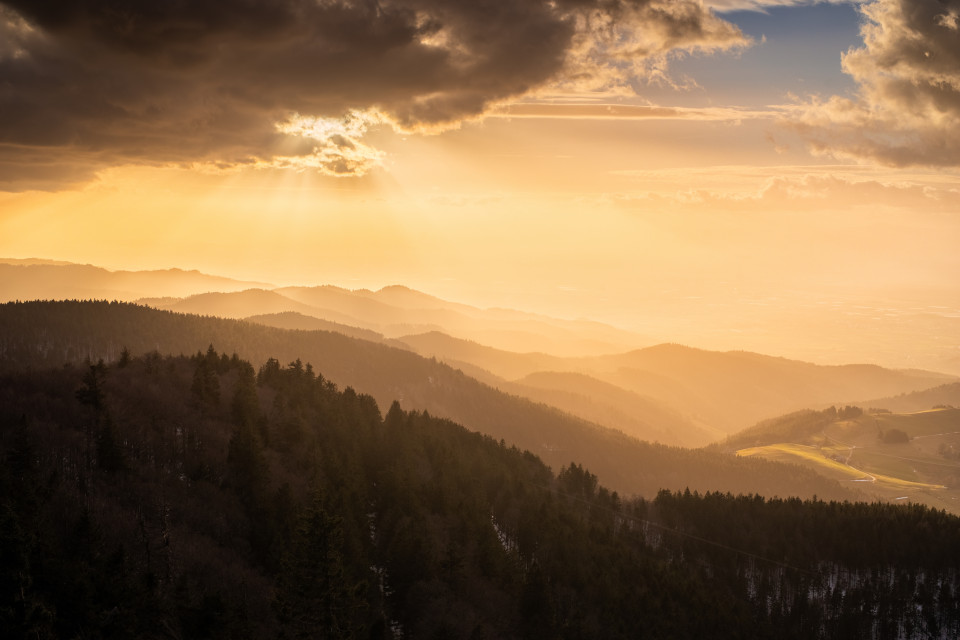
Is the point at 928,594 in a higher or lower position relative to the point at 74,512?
lower

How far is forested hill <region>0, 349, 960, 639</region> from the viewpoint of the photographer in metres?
44.1

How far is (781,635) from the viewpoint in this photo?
115 metres

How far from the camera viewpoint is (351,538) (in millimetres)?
67188

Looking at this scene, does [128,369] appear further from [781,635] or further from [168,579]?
[781,635]

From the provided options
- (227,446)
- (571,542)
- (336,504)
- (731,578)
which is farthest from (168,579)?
(731,578)

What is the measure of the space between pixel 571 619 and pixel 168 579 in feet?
172

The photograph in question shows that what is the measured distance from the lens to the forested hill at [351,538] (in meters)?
44.1

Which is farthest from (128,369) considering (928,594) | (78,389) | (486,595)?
(928,594)

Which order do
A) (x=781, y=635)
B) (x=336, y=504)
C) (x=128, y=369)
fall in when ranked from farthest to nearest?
1. (x=781, y=635)
2. (x=128, y=369)
3. (x=336, y=504)

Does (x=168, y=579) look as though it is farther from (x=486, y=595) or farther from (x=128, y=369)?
(x=128, y=369)

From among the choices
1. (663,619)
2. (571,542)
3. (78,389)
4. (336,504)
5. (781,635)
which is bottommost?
(781,635)

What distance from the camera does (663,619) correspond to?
299 feet

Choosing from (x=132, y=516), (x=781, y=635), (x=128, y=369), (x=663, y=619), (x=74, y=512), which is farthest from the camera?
(x=781, y=635)

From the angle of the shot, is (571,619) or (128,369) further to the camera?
(128,369)
